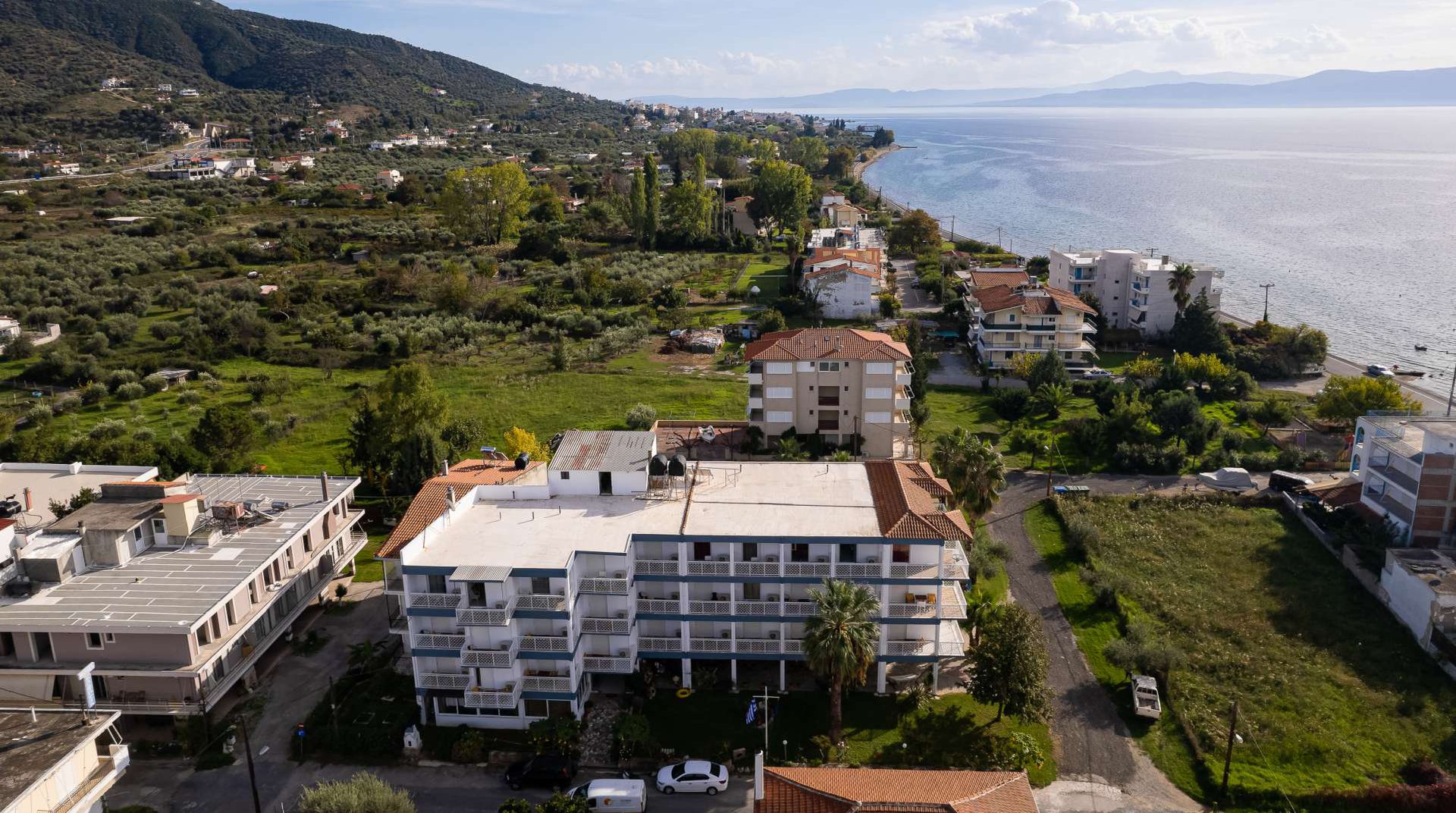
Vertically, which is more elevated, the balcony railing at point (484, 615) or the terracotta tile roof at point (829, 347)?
the terracotta tile roof at point (829, 347)

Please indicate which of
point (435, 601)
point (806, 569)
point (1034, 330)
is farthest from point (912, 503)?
point (1034, 330)

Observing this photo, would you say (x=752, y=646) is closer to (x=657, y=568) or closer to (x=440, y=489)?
(x=657, y=568)

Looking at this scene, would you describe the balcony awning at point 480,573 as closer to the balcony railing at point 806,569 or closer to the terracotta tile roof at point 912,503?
the balcony railing at point 806,569

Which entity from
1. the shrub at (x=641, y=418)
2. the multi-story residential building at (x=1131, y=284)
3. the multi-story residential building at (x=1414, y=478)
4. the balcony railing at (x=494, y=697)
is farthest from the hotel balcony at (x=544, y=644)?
the multi-story residential building at (x=1131, y=284)

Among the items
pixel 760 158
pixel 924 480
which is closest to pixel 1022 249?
pixel 760 158

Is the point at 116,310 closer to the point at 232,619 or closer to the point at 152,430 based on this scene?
the point at 152,430
